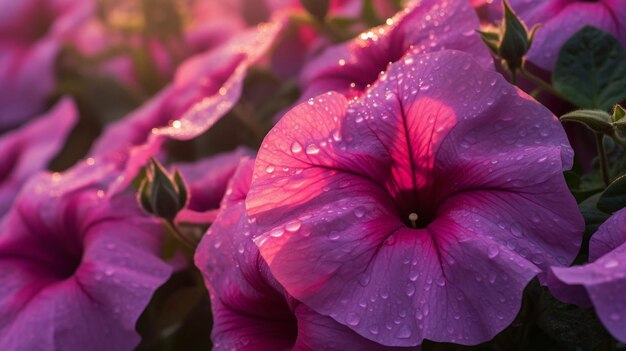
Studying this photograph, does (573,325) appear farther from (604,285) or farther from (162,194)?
(162,194)

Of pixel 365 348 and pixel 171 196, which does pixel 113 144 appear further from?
pixel 365 348

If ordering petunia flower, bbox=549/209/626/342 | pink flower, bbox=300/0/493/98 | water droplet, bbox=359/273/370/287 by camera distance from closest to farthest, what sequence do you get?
petunia flower, bbox=549/209/626/342
water droplet, bbox=359/273/370/287
pink flower, bbox=300/0/493/98

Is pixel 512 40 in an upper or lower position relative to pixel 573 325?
upper

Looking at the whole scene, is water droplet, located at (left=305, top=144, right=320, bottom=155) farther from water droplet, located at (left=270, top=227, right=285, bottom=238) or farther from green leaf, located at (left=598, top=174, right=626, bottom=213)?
green leaf, located at (left=598, top=174, right=626, bottom=213)

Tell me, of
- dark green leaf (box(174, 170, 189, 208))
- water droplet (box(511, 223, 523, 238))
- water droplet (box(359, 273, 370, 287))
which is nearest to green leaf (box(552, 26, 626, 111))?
water droplet (box(511, 223, 523, 238))

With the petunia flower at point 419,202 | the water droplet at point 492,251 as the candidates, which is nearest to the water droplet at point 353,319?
the petunia flower at point 419,202

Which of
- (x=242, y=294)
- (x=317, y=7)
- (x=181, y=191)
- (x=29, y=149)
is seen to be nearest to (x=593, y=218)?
(x=242, y=294)
